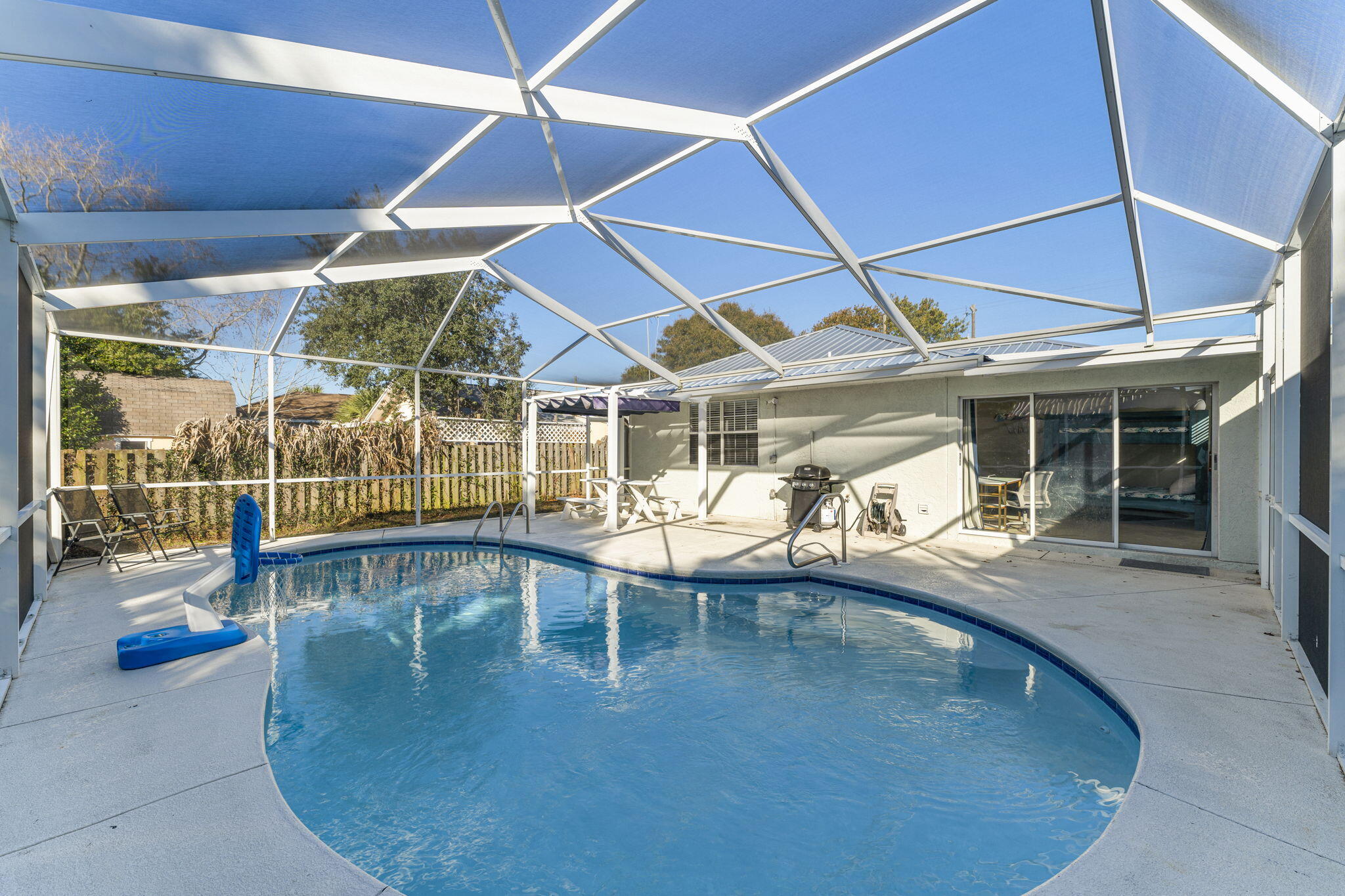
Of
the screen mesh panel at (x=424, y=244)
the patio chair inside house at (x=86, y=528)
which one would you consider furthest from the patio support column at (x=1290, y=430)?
the patio chair inside house at (x=86, y=528)

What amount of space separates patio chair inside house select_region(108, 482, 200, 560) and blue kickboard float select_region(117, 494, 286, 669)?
145 inches

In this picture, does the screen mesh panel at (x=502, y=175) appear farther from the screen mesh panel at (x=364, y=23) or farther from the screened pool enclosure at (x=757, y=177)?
the screen mesh panel at (x=364, y=23)

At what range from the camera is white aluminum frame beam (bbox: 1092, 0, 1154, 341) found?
342 cm

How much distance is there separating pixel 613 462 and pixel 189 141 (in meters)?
8.07

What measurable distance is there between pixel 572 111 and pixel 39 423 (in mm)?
6163

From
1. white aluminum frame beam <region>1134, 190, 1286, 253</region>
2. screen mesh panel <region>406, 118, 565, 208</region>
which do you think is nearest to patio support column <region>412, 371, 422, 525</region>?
screen mesh panel <region>406, 118, 565, 208</region>

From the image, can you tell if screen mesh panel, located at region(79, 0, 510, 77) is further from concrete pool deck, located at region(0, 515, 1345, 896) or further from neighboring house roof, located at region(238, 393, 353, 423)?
neighboring house roof, located at region(238, 393, 353, 423)

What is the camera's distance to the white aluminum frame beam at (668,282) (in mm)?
6961

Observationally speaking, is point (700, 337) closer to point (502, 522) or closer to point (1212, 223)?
point (502, 522)

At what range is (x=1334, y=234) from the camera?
2801 millimetres

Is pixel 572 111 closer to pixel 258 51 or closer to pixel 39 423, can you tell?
pixel 258 51

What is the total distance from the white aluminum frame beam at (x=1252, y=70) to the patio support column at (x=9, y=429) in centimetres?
662

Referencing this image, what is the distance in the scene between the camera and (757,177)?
18.3ft

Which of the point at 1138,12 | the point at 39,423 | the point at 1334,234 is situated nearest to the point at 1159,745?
the point at 1334,234
